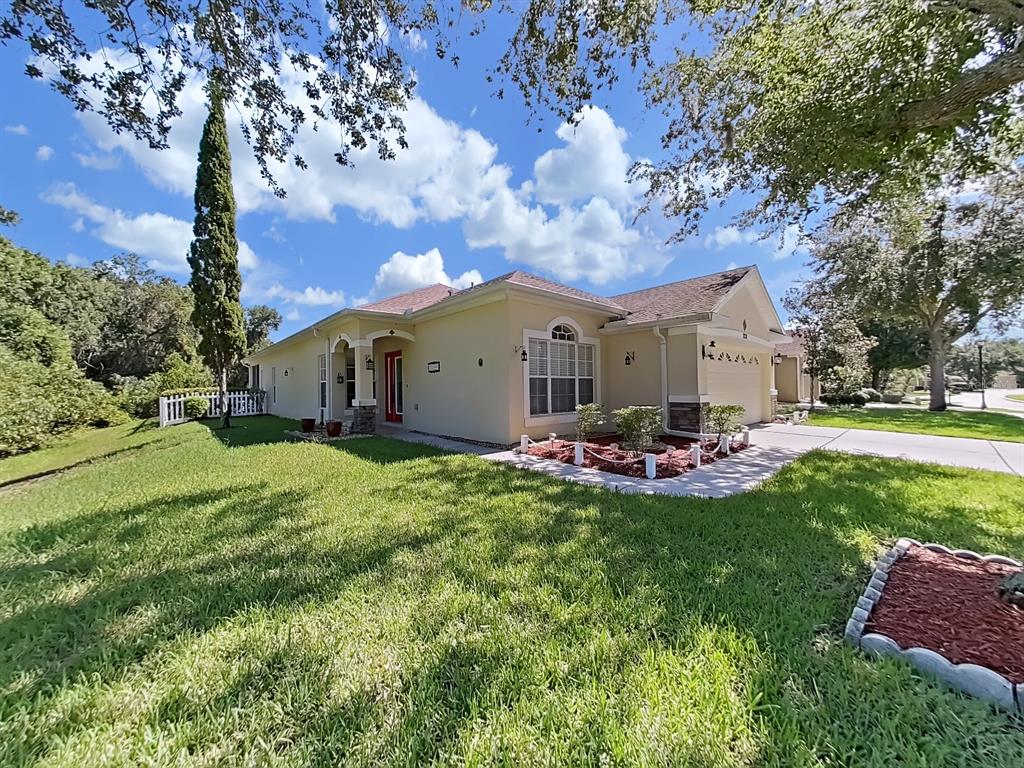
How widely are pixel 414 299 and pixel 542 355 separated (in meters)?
7.59

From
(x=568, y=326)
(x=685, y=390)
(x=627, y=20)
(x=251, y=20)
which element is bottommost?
(x=685, y=390)

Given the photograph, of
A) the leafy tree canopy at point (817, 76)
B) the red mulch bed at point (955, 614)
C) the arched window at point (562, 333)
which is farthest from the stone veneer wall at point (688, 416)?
the red mulch bed at point (955, 614)

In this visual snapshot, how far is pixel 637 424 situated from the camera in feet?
26.5

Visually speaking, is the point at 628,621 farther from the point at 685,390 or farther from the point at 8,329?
the point at 8,329

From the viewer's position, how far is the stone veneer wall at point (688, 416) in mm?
10250

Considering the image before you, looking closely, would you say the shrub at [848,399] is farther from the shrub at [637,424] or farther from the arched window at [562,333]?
the shrub at [637,424]

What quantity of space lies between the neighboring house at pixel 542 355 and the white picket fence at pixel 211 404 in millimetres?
8165

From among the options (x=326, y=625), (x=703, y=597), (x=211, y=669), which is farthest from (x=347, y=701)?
(x=703, y=597)

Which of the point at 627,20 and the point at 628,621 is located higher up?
the point at 627,20

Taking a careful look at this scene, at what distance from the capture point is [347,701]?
85.7 inches

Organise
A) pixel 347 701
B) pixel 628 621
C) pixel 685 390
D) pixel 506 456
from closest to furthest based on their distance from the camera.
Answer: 1. pixel 347 701
2. pixel 628 621
3. pixel 506 456
4. pixel 685 390

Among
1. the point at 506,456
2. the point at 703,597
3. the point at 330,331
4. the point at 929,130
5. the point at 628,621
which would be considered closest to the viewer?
the point at 628,621

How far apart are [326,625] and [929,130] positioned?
706cm

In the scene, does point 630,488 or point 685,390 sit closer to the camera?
point 630,488
